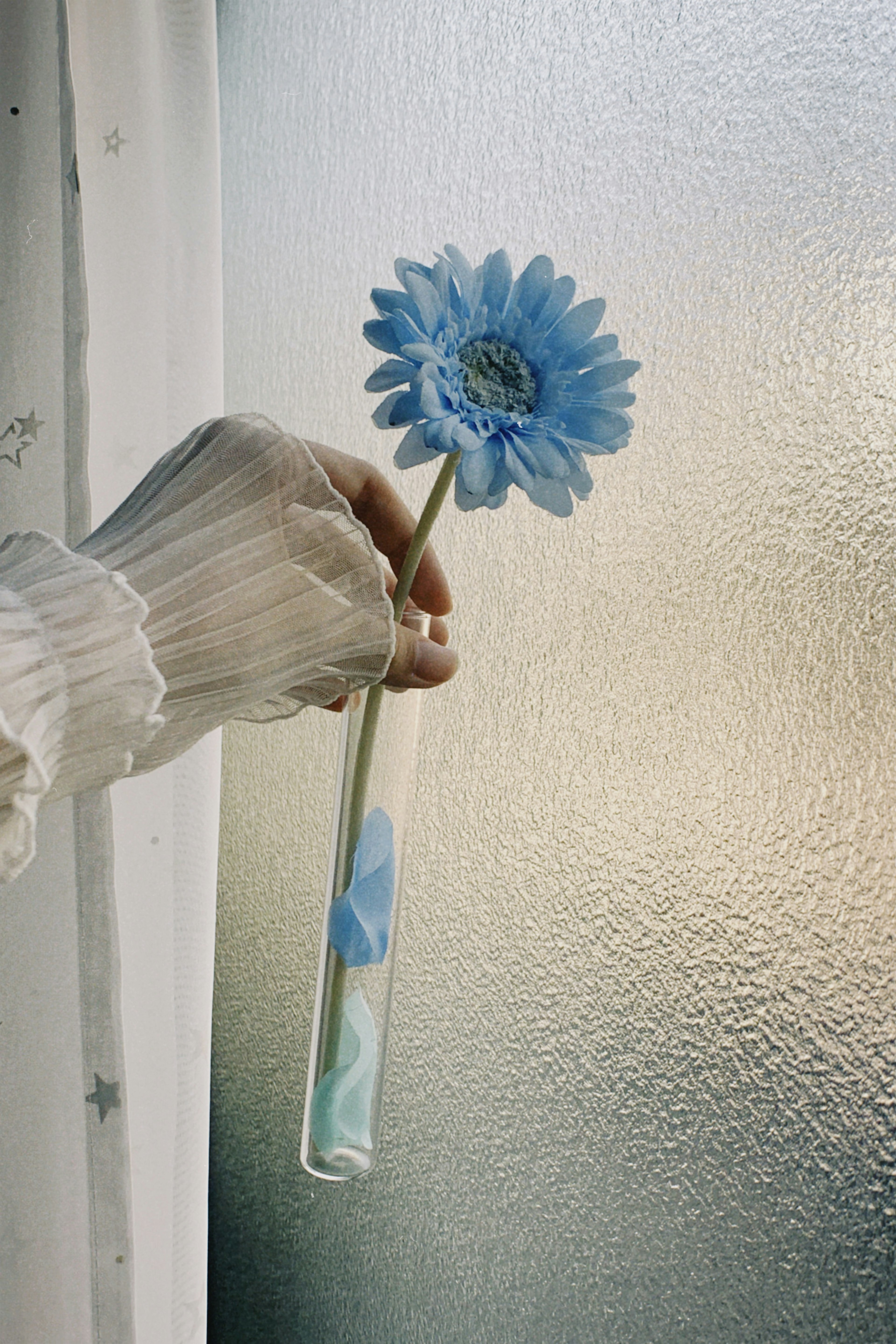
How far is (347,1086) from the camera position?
0.49 metres

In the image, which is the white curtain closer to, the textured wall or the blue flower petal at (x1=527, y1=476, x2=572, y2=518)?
the textured wall

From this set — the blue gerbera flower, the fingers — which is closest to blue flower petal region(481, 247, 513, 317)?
the blue gerbera flower

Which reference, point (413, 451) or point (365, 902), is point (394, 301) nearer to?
point (413, 451)

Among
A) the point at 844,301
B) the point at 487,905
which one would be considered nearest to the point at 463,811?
the point at 487,905

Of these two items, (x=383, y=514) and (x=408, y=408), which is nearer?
(x=408, y=408)

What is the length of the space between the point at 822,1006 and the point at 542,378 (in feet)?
1.06

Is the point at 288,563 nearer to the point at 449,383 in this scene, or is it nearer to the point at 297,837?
the point at 449,383

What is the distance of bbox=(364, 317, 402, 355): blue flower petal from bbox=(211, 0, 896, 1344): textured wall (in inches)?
9.6

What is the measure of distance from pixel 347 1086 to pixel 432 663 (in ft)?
0.67

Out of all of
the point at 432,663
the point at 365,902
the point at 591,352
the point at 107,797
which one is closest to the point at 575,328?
the point at 591,352

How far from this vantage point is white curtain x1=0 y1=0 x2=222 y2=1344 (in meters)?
0.63

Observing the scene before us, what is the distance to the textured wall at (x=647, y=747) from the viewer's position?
515 millimetres

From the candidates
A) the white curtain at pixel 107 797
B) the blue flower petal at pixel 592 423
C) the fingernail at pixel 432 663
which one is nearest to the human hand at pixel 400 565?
the fingernail at pixel 432 663

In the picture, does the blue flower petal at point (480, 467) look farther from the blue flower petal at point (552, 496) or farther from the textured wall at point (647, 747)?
the textured wall at point (647, 747)
